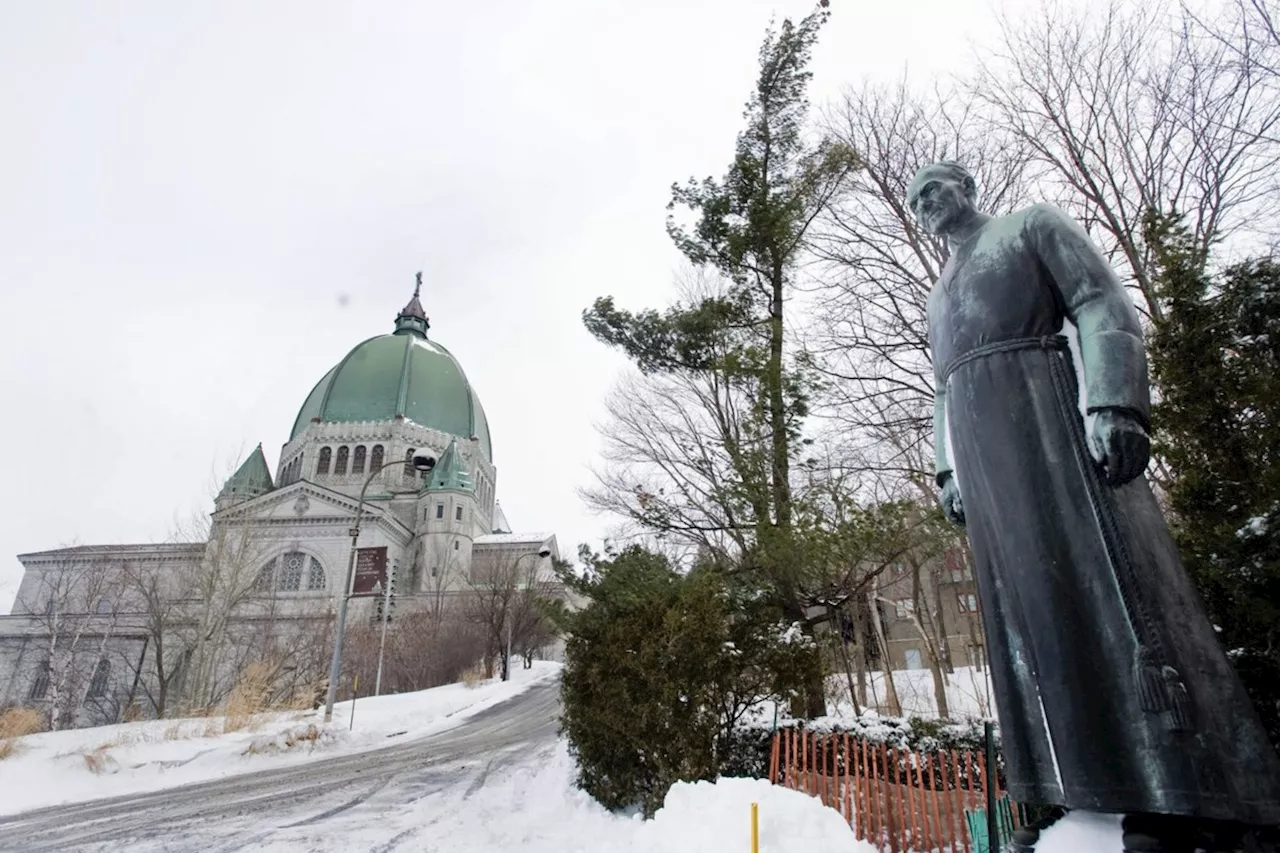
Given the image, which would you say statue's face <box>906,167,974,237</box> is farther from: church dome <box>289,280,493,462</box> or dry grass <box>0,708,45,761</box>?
church dome <box>289,280,493,462</box>

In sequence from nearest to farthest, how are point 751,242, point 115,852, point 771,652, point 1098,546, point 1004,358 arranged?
point 1098,546, point 1004,358, point 115,852, point 771,652, point 751,242

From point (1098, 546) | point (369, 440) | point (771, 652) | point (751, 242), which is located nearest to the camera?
point (1098, 546)

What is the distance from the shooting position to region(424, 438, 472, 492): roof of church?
60.9 meters

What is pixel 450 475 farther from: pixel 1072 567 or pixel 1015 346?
pixel 1072 567

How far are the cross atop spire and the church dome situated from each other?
9.12 metres

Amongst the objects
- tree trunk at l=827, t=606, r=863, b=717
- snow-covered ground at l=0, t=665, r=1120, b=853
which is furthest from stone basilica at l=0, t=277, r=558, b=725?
tree trunk at l=827, t=606, r=863, b=717

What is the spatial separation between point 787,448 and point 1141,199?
7.00 meters

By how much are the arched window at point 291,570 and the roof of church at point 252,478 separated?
978 centimetres

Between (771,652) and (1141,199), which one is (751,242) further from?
(771,652)

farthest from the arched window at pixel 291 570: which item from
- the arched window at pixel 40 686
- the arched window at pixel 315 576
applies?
the arched window at pixel 40 686

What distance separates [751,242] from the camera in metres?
11.9

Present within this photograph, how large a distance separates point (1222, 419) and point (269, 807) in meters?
12.1

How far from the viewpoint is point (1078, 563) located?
2.17 metres

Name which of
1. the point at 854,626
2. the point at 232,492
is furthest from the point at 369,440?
the point at 854,626
